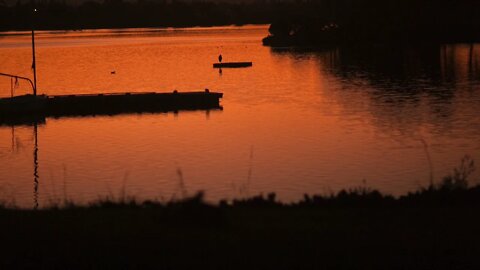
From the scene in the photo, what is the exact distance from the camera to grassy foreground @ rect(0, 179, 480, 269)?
A: 1143 cm

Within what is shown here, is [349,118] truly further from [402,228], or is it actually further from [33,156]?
[402,228]

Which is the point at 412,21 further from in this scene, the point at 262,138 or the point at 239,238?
the point at 239,238

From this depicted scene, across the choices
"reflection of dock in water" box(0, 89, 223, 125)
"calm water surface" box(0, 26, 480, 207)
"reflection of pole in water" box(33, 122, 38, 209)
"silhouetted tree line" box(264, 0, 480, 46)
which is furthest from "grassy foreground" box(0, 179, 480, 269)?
"silhouetted tree line" box(264, 0, 480, 46)

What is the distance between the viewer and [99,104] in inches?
2977

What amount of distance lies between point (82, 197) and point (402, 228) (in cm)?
2398

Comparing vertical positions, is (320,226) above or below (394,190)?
above

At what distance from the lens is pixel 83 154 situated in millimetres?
52438

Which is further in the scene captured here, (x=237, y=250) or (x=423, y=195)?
(x=423, y=195)

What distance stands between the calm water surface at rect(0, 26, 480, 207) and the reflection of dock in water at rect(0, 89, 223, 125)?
7.32 feet

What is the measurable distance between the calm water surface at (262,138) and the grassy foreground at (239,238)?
2529 mm

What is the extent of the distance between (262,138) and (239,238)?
145 feet

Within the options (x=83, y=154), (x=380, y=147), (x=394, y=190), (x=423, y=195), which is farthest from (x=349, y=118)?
(x=423, y=195)

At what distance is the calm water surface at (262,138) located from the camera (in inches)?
1542

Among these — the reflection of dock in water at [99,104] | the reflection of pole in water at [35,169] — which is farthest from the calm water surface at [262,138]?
the reflection of dock in water at [99,104]
